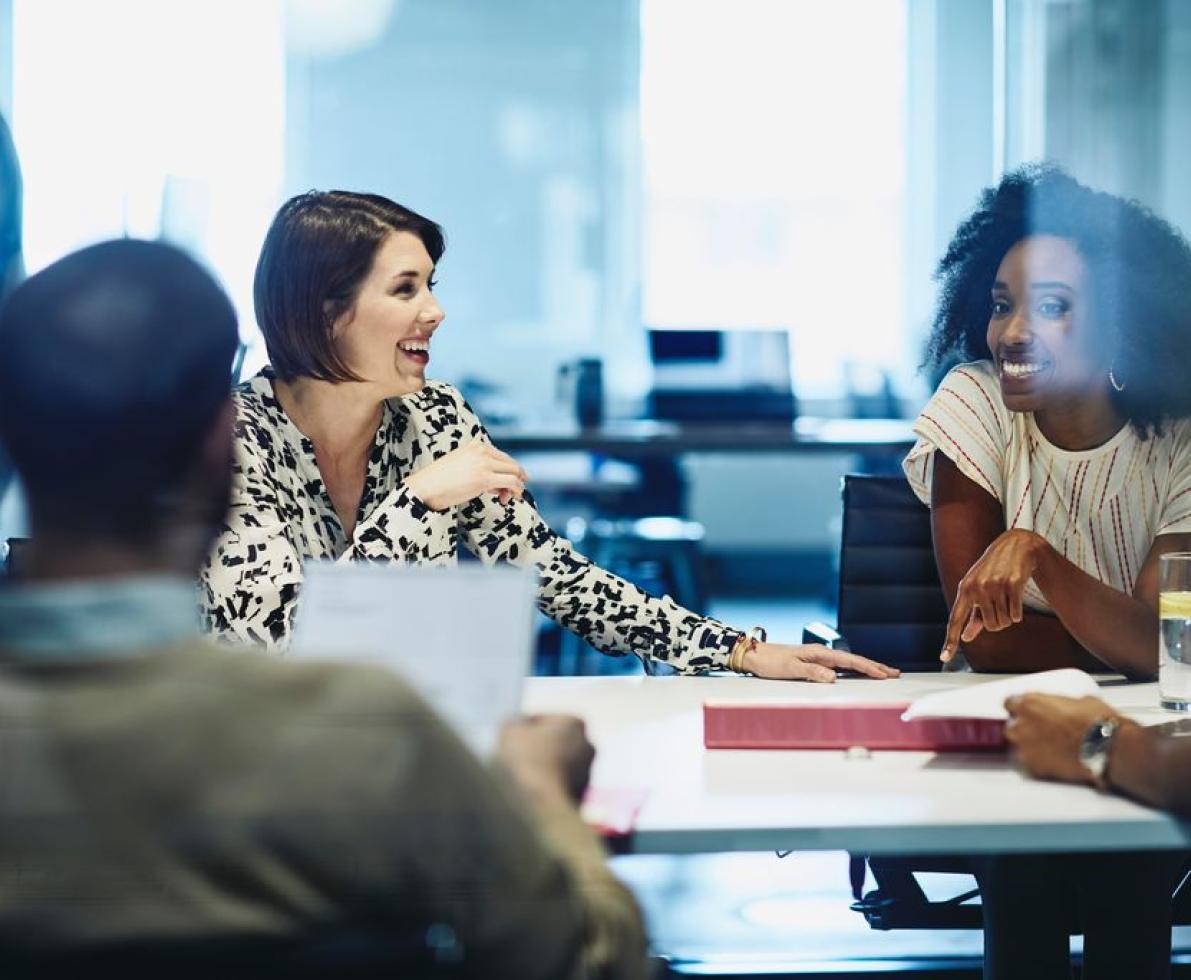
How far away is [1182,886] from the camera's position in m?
1.89

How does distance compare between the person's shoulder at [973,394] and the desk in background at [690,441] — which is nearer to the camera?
the person's shoulder at [973,394]

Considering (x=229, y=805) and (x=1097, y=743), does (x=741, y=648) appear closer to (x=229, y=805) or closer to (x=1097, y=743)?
(x=1097, y=743)

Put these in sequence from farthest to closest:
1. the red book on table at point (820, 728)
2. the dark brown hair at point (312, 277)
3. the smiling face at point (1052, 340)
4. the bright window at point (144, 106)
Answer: the bright window at point (144, 106)
the smiling face at point (1052, 340)
the dark brown hair at point (312, 277)
the red book on table at point (820, 728)

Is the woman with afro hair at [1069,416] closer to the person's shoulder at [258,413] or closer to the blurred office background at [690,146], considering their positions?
the person's shoulder at [258,413]

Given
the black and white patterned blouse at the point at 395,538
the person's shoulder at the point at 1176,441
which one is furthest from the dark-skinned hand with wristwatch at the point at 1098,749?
the person's shoulder at the point at 1176,441

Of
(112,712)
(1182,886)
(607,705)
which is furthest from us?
(1182,886)

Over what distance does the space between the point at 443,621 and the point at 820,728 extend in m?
0.50

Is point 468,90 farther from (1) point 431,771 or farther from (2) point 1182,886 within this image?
(1) point 431,771

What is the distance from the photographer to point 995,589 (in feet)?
5.43

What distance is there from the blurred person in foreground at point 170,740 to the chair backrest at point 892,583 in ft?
4.93

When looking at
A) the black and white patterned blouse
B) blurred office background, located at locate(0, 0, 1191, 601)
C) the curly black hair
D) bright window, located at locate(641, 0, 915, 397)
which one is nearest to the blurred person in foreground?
the black and white patterned blouse

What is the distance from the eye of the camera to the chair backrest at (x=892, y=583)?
7.34ft

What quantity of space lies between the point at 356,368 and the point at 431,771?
48.5 inches

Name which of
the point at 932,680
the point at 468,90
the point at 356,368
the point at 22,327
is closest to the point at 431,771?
the point at 22,327
